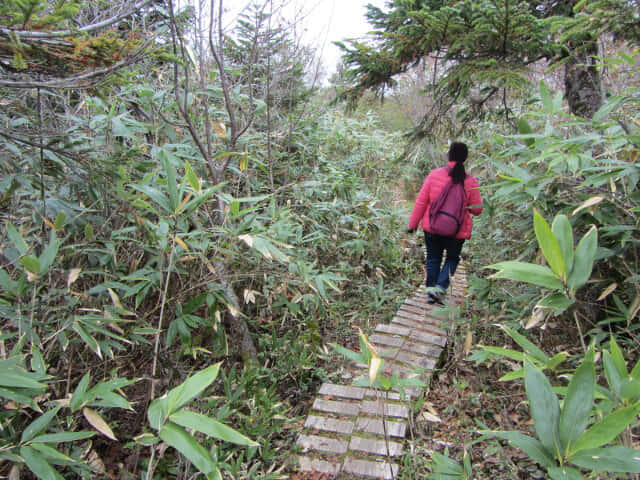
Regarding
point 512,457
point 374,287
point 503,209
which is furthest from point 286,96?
point 512,457

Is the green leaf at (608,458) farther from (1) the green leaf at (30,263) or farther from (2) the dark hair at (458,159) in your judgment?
(2) the dark hair at (458,159)

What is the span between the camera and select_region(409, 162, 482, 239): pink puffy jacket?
362 centimetres

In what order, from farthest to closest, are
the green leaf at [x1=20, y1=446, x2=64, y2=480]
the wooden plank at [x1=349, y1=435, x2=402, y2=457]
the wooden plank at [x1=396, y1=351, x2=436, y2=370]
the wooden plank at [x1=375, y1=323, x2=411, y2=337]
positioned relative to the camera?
1. the wooden plank at [x1=375, y1=323, x2=411, y2=337]
2. the wooden plank at [x1=396, y1=351, x2=436, y2=370]
3. the wooden plank at [x1=349, y1=435, x2=402, y2=457]
4. the green leaf at [x1=20, y1=446, x2=64, y2=480]

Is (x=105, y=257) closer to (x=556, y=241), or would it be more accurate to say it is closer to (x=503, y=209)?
(x=556, y=241)

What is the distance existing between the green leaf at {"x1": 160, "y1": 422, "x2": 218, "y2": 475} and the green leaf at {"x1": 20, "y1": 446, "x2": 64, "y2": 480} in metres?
0.70

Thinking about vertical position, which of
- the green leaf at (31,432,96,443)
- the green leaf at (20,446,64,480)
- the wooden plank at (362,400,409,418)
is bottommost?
the wooden plank at (362,400,409,418)

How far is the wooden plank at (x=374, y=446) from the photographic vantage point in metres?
2.10

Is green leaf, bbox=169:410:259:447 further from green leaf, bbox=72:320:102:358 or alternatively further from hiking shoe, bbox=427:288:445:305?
hiking shoe, bbox=427:288:445:305

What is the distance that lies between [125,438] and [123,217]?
4.24 ft

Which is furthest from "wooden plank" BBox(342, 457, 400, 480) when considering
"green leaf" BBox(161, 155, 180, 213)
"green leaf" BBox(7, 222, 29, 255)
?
"green leaf" BBox(7, 222, 29, 255)

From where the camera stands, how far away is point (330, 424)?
235 centimetres

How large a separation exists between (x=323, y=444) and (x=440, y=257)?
241 cm

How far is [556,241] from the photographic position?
→ 0.93 meters

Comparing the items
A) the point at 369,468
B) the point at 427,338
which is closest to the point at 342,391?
the point at 369,468
